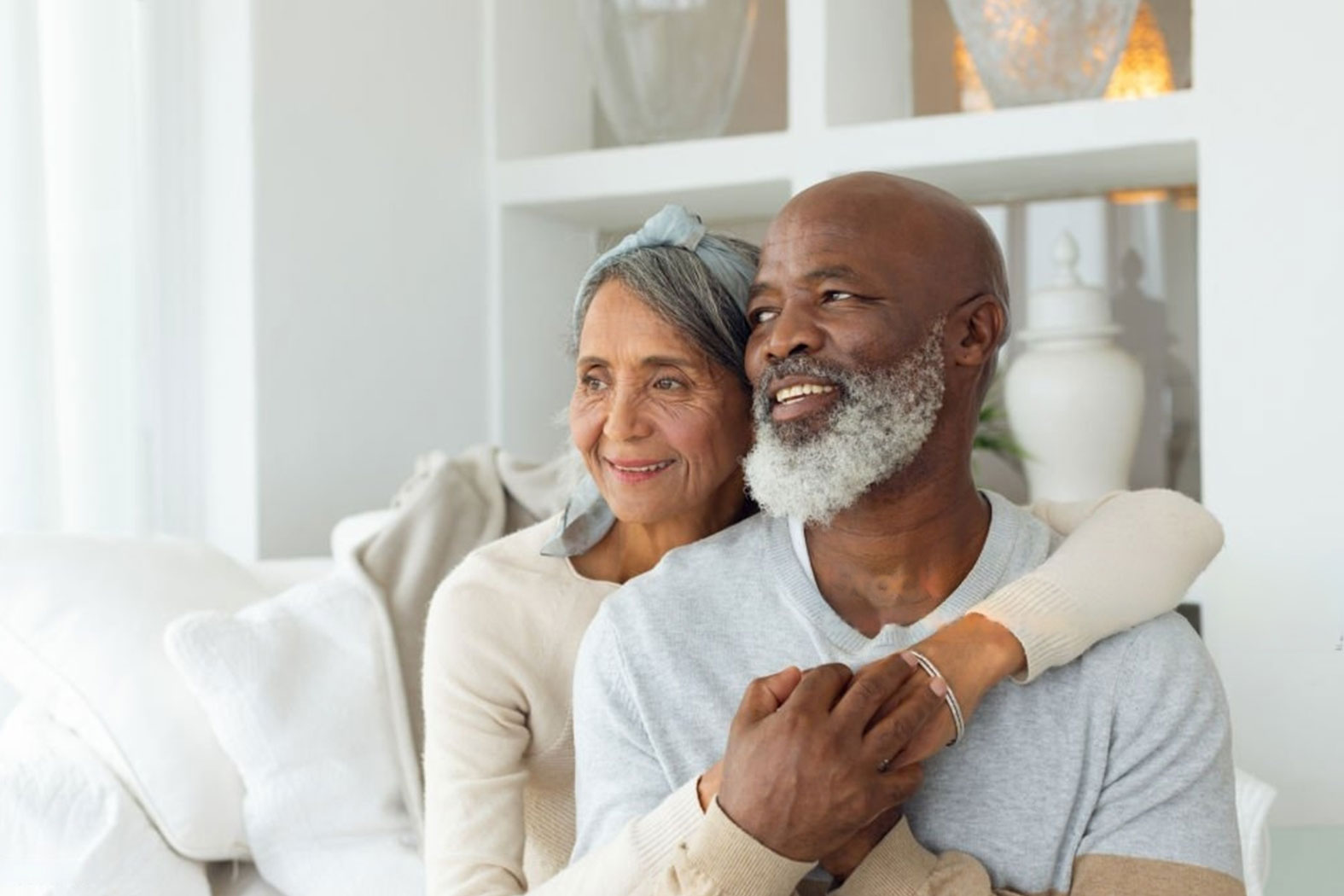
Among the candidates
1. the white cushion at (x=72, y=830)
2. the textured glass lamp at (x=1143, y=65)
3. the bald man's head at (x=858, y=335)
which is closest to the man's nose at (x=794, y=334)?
the bald man's head at (x=858, y=335)

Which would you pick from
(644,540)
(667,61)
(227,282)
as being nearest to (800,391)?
(644,540)

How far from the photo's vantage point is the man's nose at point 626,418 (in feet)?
4.56

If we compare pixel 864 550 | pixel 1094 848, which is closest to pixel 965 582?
pixel 864 550

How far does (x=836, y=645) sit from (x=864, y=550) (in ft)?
Result: 0.24

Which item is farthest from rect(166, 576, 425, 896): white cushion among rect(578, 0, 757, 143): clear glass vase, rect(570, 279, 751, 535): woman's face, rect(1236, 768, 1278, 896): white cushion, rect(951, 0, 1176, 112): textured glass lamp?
rect(951, 0, 1176, 112): textured glass lamp

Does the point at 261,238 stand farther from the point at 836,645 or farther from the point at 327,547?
the point at 836,645

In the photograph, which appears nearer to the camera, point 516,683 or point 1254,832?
point 516,683

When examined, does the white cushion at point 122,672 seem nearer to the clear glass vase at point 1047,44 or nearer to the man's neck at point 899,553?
the man's neck at point 899,553

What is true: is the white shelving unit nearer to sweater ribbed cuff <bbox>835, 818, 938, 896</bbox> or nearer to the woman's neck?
the woman's neck

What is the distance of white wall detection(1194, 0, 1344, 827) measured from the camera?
2361 millimetres

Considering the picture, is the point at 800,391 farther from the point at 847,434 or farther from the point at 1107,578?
the point at 1107,578

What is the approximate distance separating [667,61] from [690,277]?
165cm

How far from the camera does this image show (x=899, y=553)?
1271 millimetres

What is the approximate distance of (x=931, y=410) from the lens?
124cm
